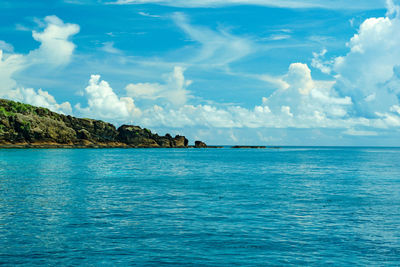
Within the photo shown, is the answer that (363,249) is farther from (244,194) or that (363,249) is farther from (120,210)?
(244,194)

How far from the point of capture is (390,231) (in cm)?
2516

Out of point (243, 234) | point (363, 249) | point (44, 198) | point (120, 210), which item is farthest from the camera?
point (44, 198)

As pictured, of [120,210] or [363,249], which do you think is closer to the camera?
[363,249]

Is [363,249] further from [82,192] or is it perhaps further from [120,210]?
[82,192]

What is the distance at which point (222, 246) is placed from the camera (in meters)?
21.2

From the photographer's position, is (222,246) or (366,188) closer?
(222,246)

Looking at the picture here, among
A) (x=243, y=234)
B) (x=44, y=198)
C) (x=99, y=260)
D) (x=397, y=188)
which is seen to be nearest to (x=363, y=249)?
→ (x=243, y=234)

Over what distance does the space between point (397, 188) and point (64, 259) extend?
48.6 m

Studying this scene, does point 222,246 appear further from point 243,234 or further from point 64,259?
point 64,259

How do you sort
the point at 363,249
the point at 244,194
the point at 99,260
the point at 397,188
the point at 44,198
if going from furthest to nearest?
1. the point at 397,188
2. the point at 244,194
3. the point at 44,198
4. the point at 363,249
5. the point at 99,260

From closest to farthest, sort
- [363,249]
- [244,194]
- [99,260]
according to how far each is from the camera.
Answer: [99,260] → [363,249] → [244,194]

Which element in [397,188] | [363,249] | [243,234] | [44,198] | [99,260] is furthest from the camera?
[397,188]

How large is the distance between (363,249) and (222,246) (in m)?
8.30

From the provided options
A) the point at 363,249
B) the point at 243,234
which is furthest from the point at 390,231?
the point at 243,234
